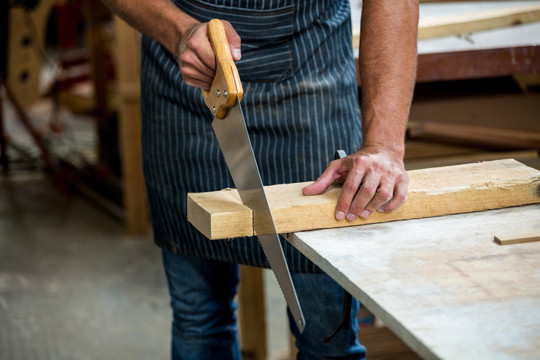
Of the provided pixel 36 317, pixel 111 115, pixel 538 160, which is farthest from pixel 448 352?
pixel 111 115

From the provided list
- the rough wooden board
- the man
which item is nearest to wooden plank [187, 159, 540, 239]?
the rough wooden board

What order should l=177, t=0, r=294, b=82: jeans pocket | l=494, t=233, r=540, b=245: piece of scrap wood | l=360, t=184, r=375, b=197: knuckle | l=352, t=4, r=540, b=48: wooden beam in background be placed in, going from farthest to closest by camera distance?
1. l=352, t=4, r=540, b=48: wooden beam in background
2. l=177, t=0, r=294, b=82: jeans pocket
3. l=360, t=184, r=375, b=197: knuckle
4. l=494, t=233, r=540, b=245: piece of scrap wood

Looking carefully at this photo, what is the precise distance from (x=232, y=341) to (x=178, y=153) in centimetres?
50

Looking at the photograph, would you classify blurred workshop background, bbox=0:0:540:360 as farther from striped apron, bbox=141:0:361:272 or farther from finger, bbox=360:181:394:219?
finger, bbox=360:181:394:219

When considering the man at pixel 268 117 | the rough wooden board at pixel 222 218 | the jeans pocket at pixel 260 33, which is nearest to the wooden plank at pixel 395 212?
the rough wooden board at pixel 222 218

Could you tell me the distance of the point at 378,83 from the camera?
4.68 ft

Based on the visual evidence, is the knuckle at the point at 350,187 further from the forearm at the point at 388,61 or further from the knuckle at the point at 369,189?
the forearm at the point at 388,61

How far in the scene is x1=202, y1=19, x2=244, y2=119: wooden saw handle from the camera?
3.48 feet

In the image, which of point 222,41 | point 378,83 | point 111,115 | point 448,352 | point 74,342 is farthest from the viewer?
point 111,115

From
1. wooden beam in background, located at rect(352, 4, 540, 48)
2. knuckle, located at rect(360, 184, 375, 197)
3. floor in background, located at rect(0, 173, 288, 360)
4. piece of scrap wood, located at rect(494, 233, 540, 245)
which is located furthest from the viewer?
floor in background, located at rect(0, 173, 288, 360)

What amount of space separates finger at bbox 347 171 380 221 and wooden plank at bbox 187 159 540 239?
0.02 meters

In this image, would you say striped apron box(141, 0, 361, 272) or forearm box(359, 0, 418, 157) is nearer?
forearm box(359, 0, 418, 157)

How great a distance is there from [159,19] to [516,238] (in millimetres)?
797

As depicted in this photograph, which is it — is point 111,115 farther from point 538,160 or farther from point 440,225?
point 440,225
